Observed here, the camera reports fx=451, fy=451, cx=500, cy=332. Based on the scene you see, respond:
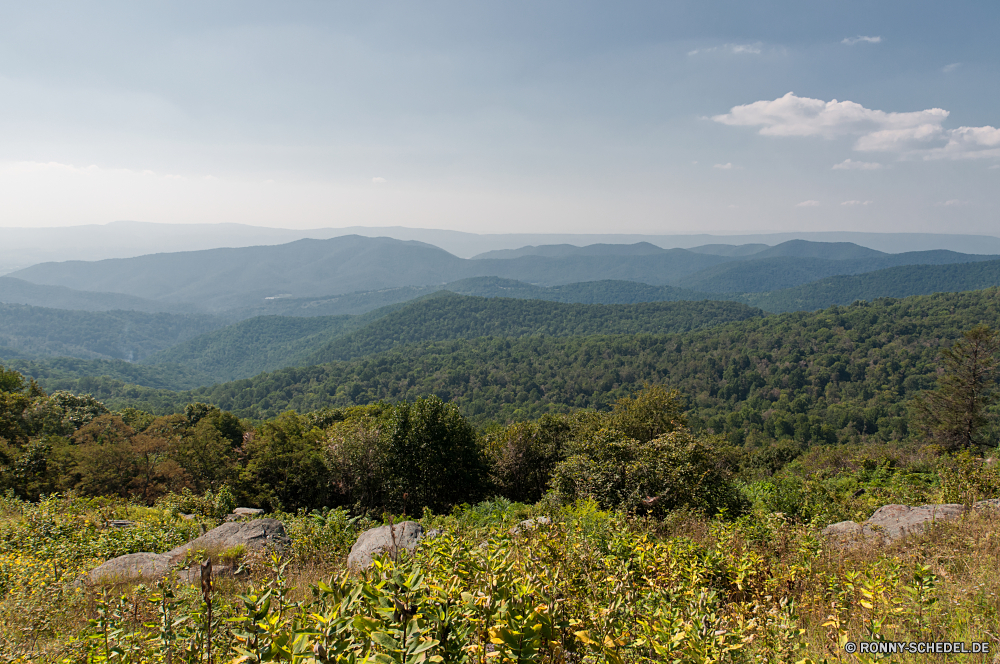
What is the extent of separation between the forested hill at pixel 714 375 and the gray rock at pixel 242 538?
68482 millimetres

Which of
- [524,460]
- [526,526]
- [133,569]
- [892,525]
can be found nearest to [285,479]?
[524,460]

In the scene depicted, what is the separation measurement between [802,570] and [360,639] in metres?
4.34

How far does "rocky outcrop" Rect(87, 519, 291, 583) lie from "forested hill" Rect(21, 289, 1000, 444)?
225 feet

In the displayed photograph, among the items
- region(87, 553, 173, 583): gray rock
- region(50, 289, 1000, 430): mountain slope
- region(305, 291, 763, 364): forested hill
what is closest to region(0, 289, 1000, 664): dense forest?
region(87, 553, 173, 583): gray rock

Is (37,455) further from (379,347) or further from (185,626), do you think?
(379,347)

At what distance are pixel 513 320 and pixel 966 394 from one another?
522 ft

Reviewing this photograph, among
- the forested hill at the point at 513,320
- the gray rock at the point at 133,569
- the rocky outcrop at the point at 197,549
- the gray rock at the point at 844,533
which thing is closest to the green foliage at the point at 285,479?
the rocky outcrop at the point at 197,549

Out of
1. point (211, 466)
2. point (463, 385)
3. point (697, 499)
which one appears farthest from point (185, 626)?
point (463, 385)

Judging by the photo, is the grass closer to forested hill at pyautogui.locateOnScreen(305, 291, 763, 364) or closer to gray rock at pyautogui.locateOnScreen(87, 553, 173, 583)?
gray rock at pyautogui.locateOnScreen(87, 553, 173, 583)

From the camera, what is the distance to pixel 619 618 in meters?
2.64

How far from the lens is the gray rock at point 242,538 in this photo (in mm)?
7098

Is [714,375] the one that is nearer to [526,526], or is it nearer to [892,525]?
[892,525]

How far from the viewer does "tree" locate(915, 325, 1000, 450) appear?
26.5 meters

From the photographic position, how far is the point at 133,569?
6145 mm
